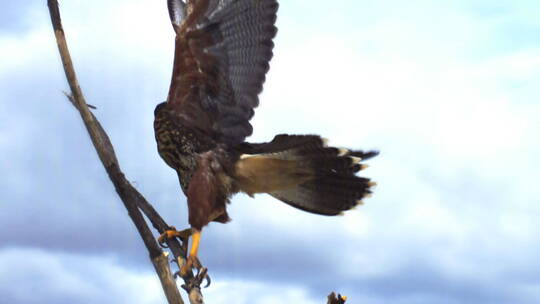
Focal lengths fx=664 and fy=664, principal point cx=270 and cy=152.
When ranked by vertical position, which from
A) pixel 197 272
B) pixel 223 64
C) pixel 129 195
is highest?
pixel 223 64

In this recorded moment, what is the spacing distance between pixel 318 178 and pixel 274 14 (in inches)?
57.4

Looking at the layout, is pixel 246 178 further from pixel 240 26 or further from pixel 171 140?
pixel 240 26

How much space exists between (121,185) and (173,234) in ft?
2.12

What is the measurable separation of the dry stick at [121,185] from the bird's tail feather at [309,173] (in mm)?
1025

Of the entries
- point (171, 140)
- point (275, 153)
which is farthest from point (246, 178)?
point (171, 140)

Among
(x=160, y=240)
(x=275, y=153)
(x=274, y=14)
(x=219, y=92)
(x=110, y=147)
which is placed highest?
(x=274, y=14)

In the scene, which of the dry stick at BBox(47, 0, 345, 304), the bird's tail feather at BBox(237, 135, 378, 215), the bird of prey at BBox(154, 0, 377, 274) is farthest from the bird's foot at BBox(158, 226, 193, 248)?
the bird's tail feather at BBox(237, 135, 378, 215)

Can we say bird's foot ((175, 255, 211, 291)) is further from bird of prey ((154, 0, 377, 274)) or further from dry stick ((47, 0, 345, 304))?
bird of prey ((154, 0, 377, 274))

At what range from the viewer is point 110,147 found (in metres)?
4.67

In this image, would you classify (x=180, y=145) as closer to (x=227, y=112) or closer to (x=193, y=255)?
(x=227, y=112)

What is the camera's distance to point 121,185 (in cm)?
451

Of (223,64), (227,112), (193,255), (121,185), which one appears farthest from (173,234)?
(223,64)

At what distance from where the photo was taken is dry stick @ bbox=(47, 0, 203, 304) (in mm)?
4258

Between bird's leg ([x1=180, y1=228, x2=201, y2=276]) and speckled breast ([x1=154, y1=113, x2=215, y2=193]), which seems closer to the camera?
bird's leg ([x1=180, y1=228, x2=201, y2=276])
